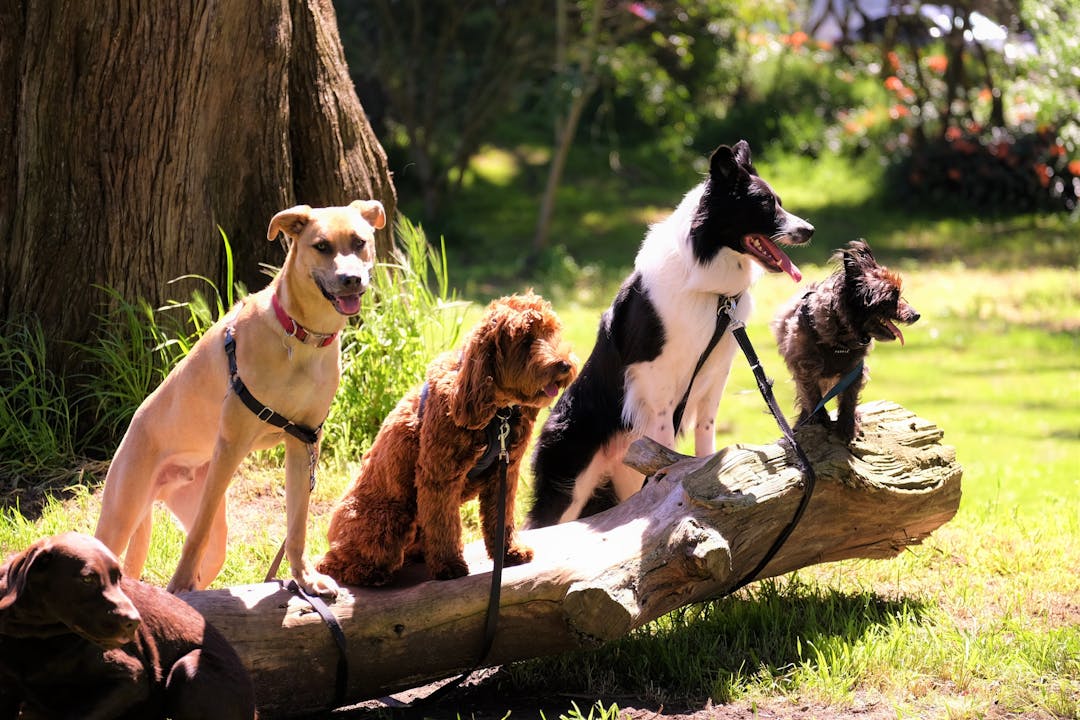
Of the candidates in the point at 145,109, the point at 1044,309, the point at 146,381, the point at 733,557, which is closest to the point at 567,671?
the point at 733,557

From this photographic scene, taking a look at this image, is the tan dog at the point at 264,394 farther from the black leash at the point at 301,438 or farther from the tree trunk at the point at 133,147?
the tree trunk at the point at 133,147

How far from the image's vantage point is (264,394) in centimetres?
384

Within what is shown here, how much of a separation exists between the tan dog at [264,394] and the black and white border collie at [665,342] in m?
1.39

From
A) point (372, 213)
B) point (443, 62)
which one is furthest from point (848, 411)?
point (443, 62)

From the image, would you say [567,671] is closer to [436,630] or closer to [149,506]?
[436,630]

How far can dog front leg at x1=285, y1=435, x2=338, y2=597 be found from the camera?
3.91 metres

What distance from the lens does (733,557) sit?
174 inches

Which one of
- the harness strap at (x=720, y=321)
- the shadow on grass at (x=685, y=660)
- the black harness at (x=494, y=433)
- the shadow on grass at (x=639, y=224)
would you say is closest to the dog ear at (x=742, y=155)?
the harness strap at (x=720, y=321)

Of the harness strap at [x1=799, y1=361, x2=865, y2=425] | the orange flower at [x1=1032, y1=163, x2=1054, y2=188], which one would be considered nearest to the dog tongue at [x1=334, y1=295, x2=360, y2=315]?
the harness strap at [x1=799, y1=361, x2=865, y2=425]

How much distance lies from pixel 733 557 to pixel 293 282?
1.96m

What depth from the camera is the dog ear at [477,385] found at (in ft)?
12.3

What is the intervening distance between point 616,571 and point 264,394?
135 centimetres

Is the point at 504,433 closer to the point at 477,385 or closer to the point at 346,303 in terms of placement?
the point at 477,385

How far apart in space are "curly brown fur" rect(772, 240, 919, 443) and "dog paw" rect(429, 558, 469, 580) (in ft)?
5.38
